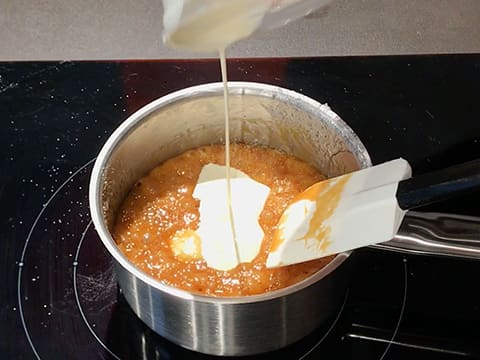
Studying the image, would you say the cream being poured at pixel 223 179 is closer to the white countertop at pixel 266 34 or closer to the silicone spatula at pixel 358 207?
the silicone spatula at pixel 358 207

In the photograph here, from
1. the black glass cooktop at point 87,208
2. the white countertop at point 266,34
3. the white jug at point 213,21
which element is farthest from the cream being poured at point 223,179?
the white countertop at point 266,34

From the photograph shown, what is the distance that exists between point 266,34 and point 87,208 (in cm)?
53

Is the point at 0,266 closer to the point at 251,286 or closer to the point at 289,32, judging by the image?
the point at 251,286

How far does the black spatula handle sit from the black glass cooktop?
0.09 metres

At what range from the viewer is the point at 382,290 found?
0.92 metres

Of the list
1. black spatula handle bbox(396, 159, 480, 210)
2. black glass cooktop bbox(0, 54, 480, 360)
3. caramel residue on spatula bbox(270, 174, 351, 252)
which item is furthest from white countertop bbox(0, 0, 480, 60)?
black spatula handle bbox(396, 159, 480, 210)

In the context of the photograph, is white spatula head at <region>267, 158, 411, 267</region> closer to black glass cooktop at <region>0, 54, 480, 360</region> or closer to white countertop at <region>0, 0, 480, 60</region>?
black glass cooktop at <region>0, 54, 480, 360</region>

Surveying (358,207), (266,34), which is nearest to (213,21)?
(358,207)

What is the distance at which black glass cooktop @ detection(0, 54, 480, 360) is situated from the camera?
87cm

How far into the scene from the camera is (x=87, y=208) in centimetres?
99

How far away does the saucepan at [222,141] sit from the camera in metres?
0.76

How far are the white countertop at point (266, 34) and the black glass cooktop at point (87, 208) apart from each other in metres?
0.17

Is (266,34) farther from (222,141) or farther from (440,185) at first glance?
(440,185)

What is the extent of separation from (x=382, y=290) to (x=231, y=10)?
39 centimetres
